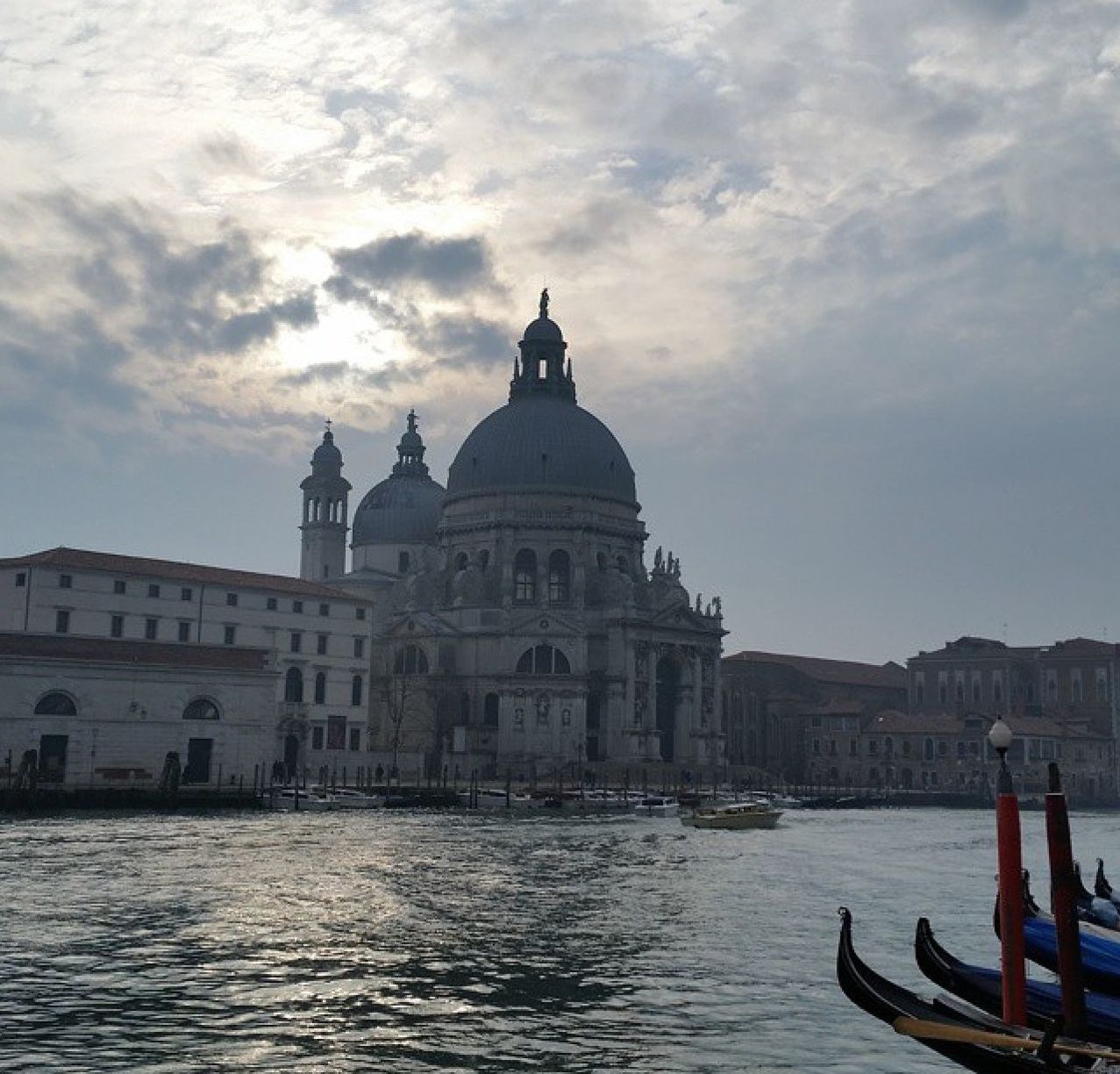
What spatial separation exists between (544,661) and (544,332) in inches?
1362

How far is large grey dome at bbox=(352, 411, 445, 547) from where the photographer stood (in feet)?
449

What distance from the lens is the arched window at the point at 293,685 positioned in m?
89.7

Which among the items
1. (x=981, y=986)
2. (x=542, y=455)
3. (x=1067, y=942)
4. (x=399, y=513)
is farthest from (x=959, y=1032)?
(x=399, y=513)

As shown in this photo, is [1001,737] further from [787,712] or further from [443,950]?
[787,712]

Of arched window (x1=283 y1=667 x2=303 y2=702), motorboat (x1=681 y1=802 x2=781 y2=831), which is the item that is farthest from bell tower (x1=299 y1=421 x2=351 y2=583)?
motorboat (x1=681 y1=802 x2=781 y2=831)

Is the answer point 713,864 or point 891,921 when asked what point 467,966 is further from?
point 713,864

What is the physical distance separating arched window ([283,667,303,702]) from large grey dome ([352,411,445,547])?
44.5m

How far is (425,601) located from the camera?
120188 mm

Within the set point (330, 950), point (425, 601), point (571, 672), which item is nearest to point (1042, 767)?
point (571, 672)

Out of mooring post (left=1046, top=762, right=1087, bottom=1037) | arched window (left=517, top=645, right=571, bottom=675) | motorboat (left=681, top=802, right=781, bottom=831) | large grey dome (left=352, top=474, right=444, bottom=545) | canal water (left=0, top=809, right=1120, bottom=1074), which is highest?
large grey dome (left=352, top=474, right=444, bottom=545)

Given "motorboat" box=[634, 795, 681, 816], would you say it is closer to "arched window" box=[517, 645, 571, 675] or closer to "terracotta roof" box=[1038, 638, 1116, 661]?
"arched window" box=[517, 645, 571, 675]

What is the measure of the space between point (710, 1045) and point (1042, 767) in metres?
114

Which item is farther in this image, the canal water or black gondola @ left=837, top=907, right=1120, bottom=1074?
the canal water

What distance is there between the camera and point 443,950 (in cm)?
2862
